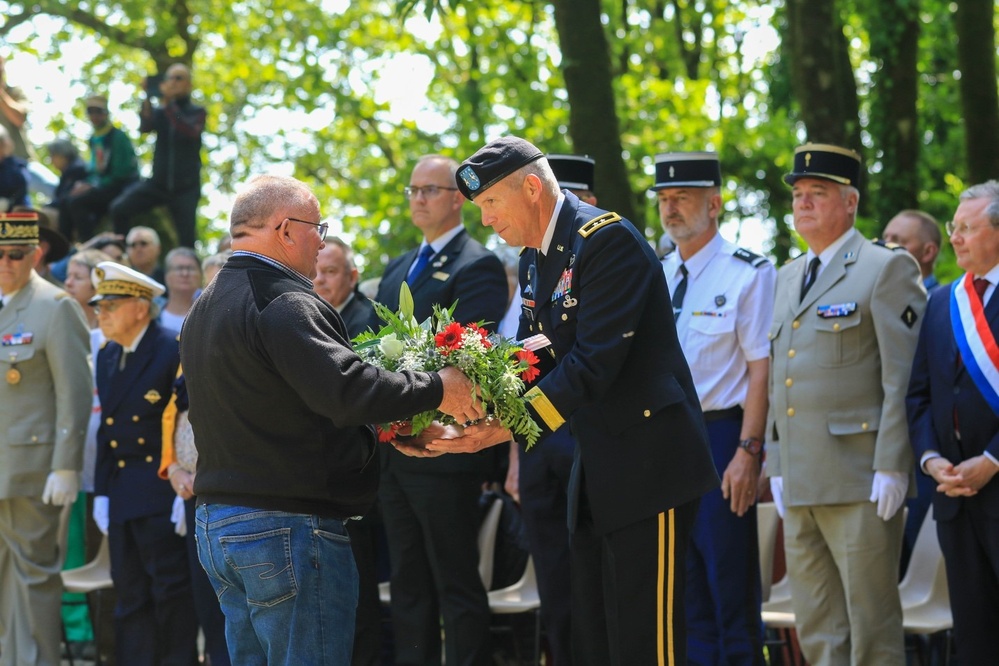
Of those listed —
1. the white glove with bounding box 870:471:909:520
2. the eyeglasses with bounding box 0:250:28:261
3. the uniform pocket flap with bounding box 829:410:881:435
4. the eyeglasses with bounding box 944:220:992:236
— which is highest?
the eyeglasses with bounding box 0:250:28:261

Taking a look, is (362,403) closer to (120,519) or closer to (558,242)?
(558,242)

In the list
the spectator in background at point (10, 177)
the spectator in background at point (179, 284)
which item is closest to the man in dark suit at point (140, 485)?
the spectator in background at point (179, 284)

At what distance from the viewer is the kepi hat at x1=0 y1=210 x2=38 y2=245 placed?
26.5 feet

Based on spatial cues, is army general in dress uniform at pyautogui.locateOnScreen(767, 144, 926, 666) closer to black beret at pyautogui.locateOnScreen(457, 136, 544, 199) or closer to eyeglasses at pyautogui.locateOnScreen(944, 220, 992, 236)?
eyeglasses at pyautogui.locateOnScreen(944, 220, 992, 236)

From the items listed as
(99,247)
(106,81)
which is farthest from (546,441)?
(106,81)

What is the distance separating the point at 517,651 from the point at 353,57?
15.8 m

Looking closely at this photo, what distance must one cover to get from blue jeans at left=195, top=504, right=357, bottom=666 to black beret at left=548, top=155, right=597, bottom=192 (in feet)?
10.6

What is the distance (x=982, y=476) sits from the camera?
5.56 m

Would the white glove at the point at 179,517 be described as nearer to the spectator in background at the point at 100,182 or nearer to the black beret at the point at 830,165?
the black beret at the point at 830,165

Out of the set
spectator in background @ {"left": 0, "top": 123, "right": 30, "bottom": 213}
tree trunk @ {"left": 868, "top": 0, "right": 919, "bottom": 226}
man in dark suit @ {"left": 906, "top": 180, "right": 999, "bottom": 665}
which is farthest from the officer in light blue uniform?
spectator in background @ {"left": 0, "top": 123, "right": 30, "bottom": 213}

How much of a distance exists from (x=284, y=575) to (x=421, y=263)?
311cm

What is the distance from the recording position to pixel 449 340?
468cm

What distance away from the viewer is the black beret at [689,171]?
6559 millimetres

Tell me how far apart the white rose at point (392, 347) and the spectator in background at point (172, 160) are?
8311 mm
